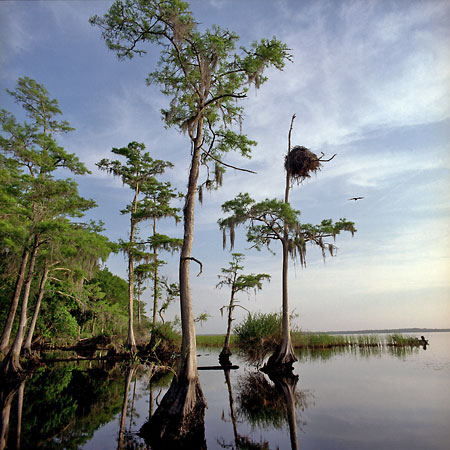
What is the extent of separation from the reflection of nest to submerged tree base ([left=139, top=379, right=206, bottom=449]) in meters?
14.2

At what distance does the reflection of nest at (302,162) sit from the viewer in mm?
18203

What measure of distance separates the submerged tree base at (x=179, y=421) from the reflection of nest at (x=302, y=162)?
558 inches

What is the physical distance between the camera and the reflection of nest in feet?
59.7

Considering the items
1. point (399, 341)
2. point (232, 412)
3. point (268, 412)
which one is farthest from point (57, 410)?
point (399, 341)

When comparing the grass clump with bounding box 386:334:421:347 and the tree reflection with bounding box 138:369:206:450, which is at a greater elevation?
the tree reflection with bounding box 138:369:206:450

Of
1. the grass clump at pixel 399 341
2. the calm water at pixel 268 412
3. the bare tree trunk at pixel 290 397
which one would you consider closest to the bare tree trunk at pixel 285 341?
the bare tree trunk at pixel 290 397

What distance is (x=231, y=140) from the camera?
1116 cm

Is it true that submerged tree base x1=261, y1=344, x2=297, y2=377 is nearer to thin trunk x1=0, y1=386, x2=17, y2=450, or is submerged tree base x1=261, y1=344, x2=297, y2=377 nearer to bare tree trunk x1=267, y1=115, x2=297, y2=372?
bare tree trunk x1=267, y1=115, x2=297, y2=372

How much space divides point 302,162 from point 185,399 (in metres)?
14.8

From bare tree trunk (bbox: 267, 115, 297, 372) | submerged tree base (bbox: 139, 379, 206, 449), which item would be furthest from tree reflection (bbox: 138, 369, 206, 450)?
bare tree trunk (bbox: 267, 115, 297, 372)

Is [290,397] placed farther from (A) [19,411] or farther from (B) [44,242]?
(B) [44,242]

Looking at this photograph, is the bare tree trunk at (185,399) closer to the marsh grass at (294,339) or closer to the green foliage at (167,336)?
the marsh grass at (294,339)

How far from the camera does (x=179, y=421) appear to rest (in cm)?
660

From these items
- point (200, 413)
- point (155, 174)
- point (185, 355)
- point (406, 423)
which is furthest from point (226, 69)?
point (155, 174)
